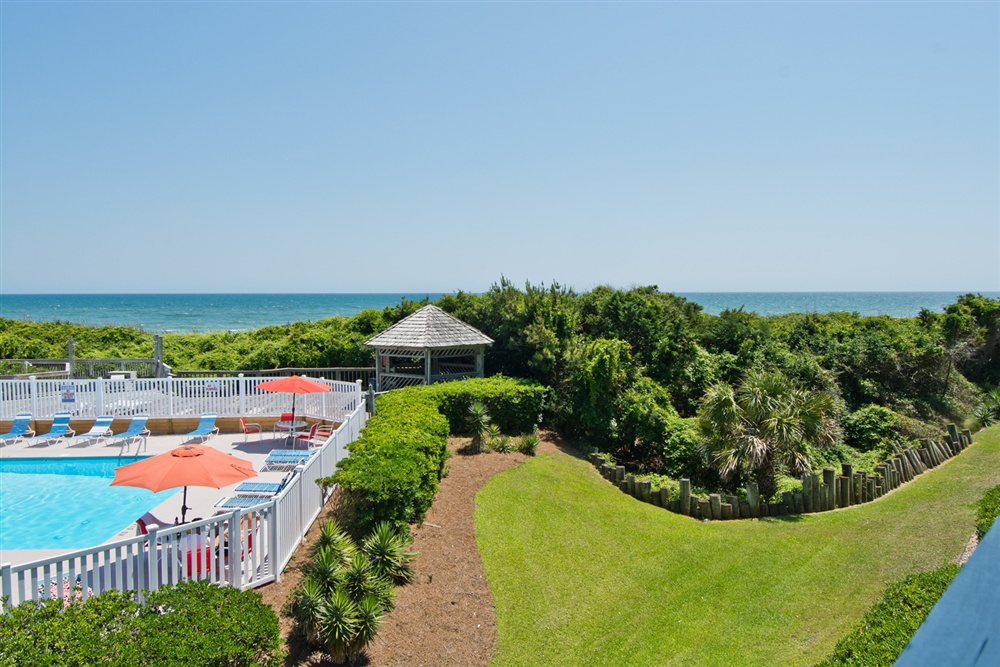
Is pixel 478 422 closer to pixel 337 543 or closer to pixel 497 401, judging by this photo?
pixel 497 401

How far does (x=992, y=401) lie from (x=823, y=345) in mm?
6201

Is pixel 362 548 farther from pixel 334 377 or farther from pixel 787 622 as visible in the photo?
pixel 334 377

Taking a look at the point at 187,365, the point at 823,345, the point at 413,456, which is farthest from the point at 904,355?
the point at 187,365

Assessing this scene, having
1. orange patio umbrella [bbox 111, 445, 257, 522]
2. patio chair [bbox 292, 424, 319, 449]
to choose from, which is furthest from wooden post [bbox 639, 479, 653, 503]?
patio chair [bbox 292, 424, 319, 449]

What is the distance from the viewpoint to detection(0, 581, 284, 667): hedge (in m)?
4.64

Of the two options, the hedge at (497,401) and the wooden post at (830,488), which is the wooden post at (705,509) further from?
the hedge at (497,401)

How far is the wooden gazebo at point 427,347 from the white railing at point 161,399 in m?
2.02

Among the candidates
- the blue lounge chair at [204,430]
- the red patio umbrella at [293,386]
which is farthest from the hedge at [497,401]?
the blue lounge chair at [204,430]

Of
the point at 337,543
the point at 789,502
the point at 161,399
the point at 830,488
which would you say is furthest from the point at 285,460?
the point at 830,488

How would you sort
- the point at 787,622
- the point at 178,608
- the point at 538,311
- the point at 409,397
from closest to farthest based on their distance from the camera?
the point at 178,608
the point at 787,622
the point at 409,397
the point at 538,311

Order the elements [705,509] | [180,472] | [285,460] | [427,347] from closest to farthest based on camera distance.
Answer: [180,472] → [705,509] → [285,460] → [427,347]

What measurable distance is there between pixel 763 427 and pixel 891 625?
7826mm

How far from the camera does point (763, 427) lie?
13078 millimetres

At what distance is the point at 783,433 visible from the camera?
12.8 metres
